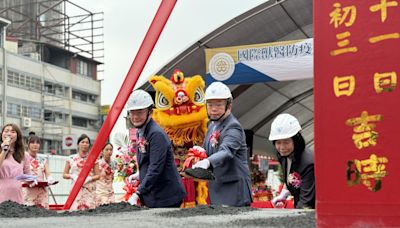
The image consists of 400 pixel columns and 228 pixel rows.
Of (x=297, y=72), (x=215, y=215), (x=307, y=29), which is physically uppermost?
(x=307, y=29)

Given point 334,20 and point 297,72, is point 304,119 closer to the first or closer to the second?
point 297,72

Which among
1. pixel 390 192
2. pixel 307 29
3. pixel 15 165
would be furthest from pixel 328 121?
pixel 307 29

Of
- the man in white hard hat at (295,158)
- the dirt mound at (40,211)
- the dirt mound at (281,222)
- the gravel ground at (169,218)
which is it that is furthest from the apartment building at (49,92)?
the dirt mound at (281,222)

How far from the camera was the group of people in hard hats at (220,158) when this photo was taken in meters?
3.14

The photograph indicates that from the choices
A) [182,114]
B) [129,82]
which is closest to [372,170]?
[129,82]

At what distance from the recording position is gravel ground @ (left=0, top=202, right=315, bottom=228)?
183 cm

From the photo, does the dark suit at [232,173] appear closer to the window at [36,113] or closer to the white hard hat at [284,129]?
the white hard hat at [284,129]

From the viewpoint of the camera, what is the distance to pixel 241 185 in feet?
11.2

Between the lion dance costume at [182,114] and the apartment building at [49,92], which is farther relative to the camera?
the apartment building at [49,92]

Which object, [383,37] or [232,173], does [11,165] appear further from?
[383,37]

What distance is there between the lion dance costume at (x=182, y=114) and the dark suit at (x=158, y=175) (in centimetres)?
279

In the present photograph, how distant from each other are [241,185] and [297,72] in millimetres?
5945

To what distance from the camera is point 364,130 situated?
152cm

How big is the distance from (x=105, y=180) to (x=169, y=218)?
529 cm
